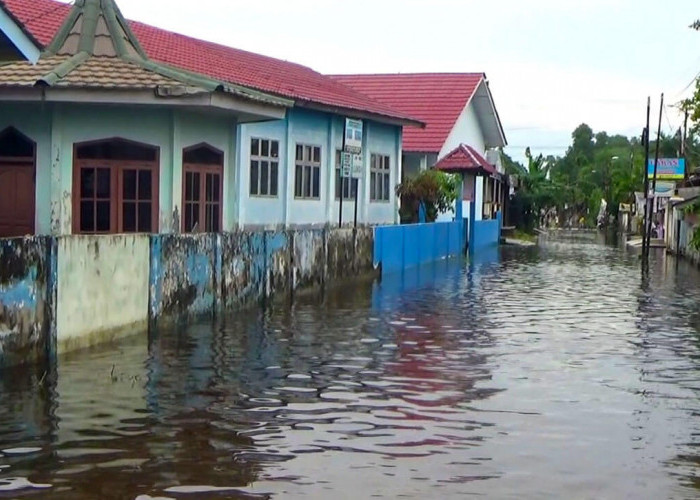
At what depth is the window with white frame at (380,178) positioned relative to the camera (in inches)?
1313

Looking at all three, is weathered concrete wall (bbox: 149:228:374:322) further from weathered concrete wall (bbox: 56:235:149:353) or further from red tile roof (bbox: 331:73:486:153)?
red tile roof (bbox: 331:73:486:153)

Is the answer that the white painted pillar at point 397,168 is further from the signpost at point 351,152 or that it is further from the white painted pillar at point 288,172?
the signpost at point 351,152

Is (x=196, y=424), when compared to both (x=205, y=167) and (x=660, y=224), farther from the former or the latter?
(x=660, y=224)

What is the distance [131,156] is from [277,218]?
291 inches

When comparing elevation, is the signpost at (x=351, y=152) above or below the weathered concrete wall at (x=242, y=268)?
above

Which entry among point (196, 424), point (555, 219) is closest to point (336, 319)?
point (196, 424)

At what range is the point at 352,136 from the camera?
24828 millimetres

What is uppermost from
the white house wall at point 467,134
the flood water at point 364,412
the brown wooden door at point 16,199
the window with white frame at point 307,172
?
the white house wall at point 467,134

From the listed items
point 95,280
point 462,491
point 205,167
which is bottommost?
point 462,491

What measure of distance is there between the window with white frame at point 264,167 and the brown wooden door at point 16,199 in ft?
22.6

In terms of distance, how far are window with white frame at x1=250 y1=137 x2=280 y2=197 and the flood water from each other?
8.95 metres

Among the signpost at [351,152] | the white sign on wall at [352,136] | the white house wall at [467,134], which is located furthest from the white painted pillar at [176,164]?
the white house wall at [467,134]

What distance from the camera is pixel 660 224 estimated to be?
62.9 metres

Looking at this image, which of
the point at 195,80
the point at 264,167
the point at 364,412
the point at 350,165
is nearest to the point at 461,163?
the point at 264,167
